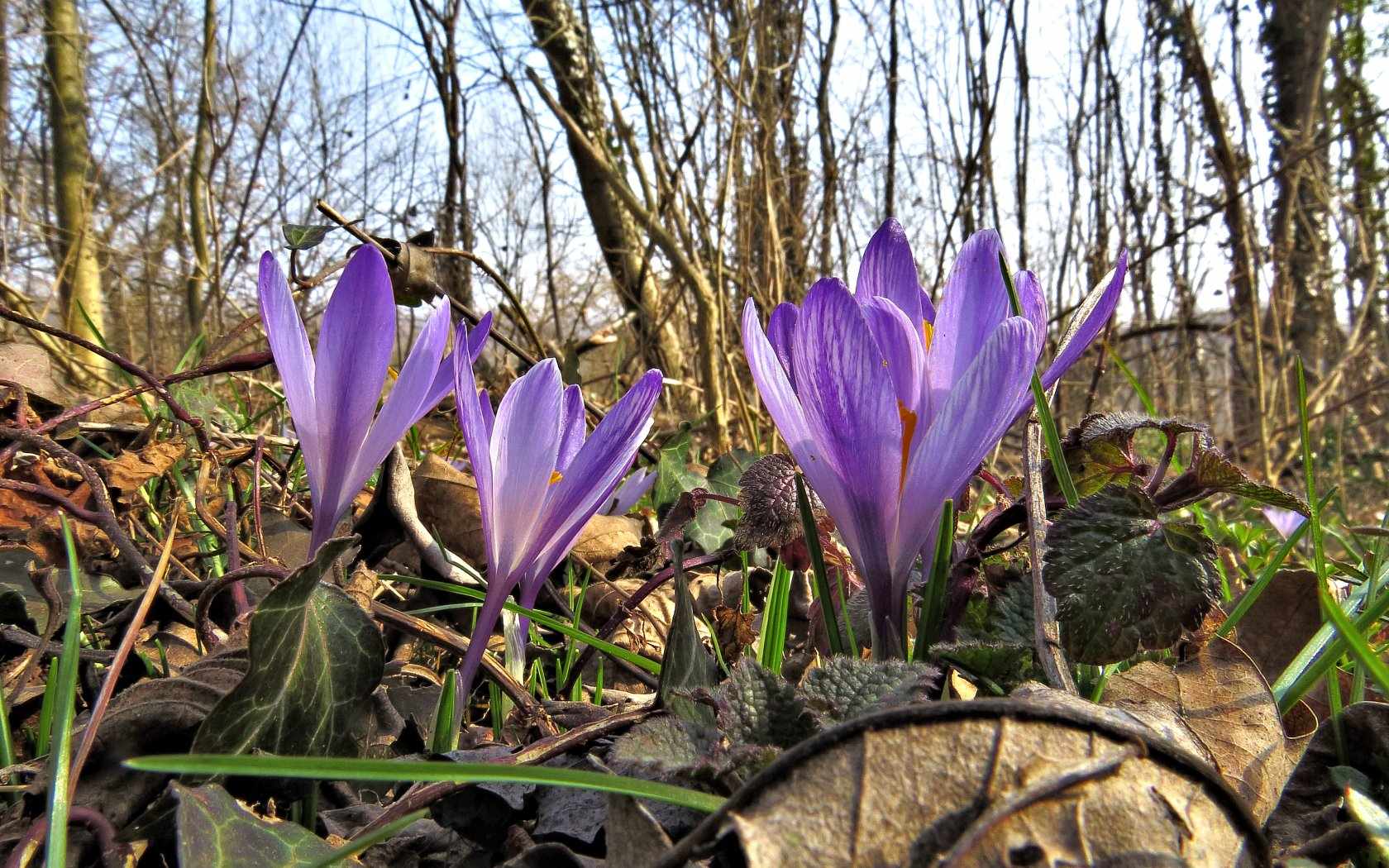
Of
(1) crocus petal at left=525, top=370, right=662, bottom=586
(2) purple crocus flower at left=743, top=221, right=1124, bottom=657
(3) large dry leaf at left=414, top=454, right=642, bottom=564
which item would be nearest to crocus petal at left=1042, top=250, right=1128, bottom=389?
(2) purple crocus flower at left=743, top=221, right=1124, bottom=657

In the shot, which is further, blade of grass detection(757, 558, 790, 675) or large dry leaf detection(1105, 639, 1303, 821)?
blade of grass detection(757, 558, 790, 675)

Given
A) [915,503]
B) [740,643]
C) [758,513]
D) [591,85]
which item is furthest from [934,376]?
[591,85]

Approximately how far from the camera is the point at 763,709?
0.54m

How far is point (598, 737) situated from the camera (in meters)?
0.65

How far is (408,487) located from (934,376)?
55 cm

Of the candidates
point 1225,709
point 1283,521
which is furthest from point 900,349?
point 1283,521

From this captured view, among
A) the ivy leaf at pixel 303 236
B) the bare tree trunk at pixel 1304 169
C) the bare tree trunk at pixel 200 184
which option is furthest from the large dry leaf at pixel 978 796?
the bare tree trunk at pixel 1304 169

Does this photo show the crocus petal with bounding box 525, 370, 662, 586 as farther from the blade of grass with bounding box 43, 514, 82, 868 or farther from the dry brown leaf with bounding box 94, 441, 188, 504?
the dry brown leaf with bounding box 94, 441, 188, 504

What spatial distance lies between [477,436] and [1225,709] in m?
0.59

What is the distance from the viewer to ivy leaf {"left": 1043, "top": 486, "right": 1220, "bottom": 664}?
0.59m

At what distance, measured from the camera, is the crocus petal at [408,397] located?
0.73 metres

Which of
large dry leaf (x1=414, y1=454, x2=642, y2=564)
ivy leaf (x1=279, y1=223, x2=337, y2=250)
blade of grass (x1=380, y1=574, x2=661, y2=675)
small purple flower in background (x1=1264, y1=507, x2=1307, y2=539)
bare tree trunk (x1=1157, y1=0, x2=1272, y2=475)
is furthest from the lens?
bare tree trunk (x1=1157, y1=0, x2=1272, y2=475)

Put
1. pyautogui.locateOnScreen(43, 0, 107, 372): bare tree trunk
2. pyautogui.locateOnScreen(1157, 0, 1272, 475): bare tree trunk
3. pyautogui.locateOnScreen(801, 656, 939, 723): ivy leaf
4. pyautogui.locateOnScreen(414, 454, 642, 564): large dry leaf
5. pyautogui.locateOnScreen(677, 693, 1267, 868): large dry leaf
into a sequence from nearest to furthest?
pyautogui.locateOnScreen(677, 693, 1267, 868): large dry leaf < pyautogui.locateOnScreen(801, 656, 939, 723): ivy leaf < pyautogui.locateOnScreen(414, 454, 642, 564): large dry leaf < pyautogui.locateOnScreen(1157, 0, 1272, 475): bare tree trunk < pyautogui.locateOnScreen(43, 0, 107, 372): bare tree trunk

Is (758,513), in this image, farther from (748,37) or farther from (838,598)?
(748,37)
